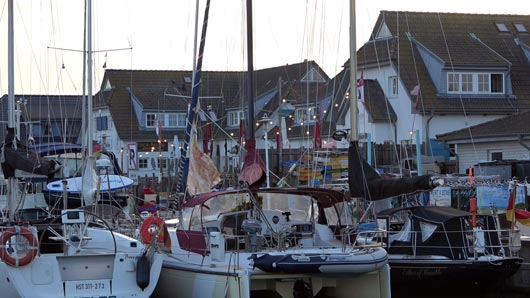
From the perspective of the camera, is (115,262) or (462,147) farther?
A: (462,147)

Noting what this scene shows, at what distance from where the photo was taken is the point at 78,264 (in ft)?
53.9

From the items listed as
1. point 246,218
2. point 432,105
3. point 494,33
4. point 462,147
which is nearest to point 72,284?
point 246,218

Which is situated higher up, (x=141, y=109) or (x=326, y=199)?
(x=141, y=109)

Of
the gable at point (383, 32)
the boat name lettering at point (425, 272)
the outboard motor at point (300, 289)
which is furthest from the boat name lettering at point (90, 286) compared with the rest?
the gable at point (383, 32)

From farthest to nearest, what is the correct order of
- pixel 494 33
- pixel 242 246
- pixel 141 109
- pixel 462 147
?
pixel 141 109
pixel 494 33
pixel 462 147
pixel 242 246

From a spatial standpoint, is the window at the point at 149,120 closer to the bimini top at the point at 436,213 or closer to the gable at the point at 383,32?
the gable at the point at 383,32

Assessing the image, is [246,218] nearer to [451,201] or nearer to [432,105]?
[451,201]

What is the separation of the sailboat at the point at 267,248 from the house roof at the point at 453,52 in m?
27.6

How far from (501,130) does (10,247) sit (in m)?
25.1

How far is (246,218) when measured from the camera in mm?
18844

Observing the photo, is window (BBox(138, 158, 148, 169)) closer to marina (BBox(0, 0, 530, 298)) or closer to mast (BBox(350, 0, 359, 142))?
marina (BBox(0, 0, 530, 298))

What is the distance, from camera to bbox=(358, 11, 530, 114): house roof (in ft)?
160

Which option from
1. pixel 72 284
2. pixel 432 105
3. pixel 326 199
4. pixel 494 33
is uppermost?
pixel 494 33

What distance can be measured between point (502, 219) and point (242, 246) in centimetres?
694
